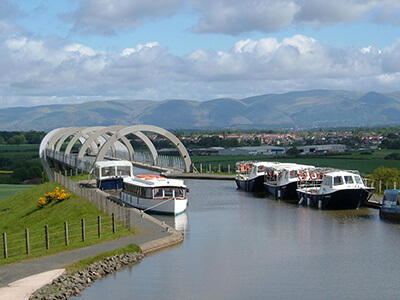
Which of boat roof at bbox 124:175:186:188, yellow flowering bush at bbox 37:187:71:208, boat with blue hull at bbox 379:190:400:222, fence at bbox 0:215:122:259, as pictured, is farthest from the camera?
yellow flowering bush at bbox 37:187:71:208

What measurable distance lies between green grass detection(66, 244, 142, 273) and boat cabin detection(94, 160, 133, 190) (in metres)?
23.5

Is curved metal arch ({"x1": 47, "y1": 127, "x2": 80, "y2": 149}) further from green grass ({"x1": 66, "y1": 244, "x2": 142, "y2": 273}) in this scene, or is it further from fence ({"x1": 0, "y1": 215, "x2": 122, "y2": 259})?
green grass ({"x1": 66, "y1": 244, "x2": 142, "y2": 273})

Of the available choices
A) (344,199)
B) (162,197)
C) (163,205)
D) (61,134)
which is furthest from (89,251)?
(61,134)

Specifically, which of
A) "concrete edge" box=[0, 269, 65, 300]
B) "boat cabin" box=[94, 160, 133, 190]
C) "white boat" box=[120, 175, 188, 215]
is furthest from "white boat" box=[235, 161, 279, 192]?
"concrete edge" box=[0, 269, 65, 300]

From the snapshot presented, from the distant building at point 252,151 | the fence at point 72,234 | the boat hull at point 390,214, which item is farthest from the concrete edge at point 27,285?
the distant building at point 252,151

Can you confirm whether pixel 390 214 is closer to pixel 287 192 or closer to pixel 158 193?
pixel 287 192

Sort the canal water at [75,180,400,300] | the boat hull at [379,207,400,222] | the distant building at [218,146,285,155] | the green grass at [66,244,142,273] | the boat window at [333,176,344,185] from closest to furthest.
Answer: the canal water at [75,180,400,300]
the green grass at [66,244,142,273]
the boat hull at [379,207,400,222]
the boat window at [333,176,344,185]
the distant building at [218,146,285,155]

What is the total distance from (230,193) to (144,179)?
11278mm

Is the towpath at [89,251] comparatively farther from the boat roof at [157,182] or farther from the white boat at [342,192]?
the white boat at [342,192]

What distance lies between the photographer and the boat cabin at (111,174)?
4947 cm

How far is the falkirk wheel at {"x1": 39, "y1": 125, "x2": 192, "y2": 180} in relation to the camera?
64.3 metres

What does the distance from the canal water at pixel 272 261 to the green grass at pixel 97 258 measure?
740 mm

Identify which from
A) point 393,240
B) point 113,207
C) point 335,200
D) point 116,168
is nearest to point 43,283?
point 113,207

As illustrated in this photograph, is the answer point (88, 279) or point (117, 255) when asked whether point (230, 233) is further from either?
point (88, 279)
